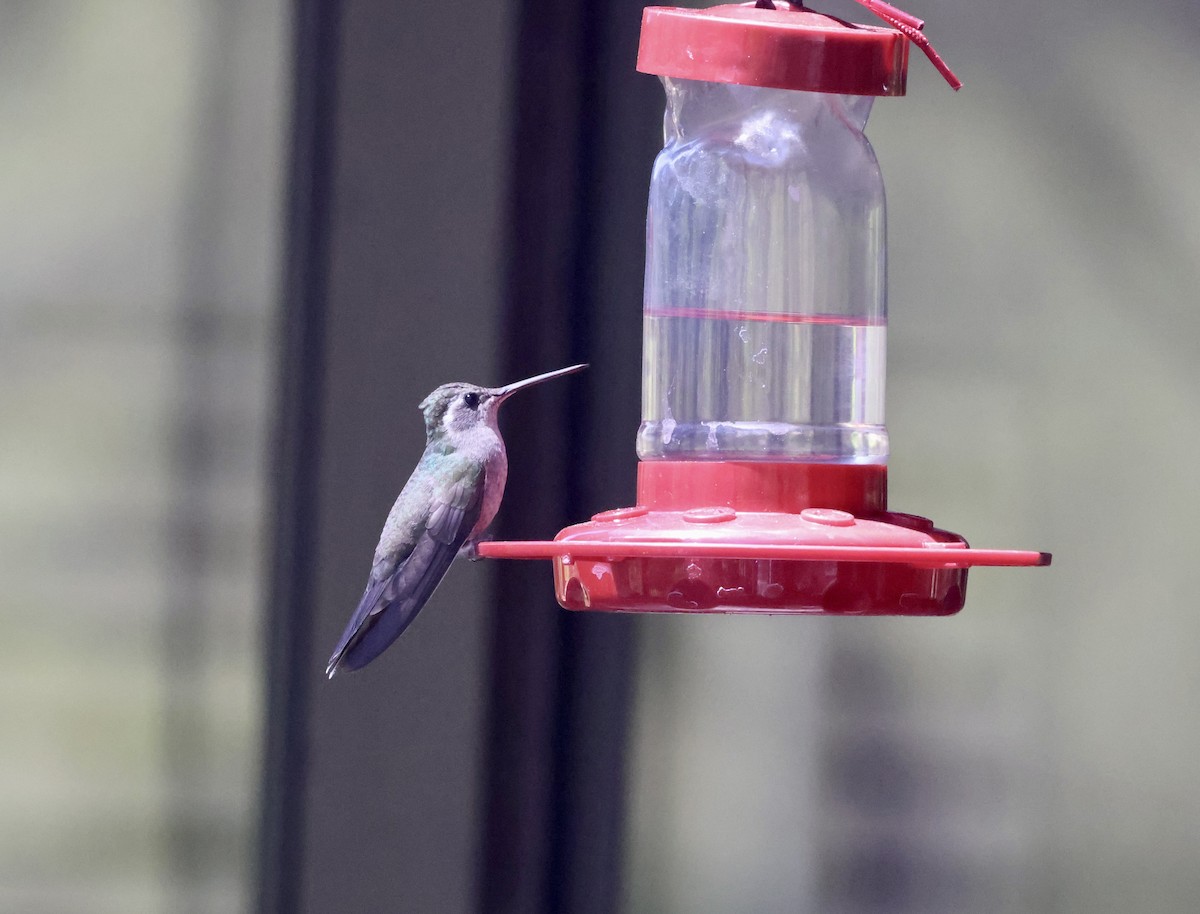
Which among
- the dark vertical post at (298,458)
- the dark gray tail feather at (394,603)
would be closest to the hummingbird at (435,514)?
the dark gray tail feather at (394,603)

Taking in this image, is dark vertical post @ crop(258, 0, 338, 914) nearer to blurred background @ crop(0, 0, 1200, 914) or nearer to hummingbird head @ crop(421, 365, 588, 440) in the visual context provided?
blurred background @ crop(0, 0, 1200, 914)

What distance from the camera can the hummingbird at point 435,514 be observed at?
87.4 inches

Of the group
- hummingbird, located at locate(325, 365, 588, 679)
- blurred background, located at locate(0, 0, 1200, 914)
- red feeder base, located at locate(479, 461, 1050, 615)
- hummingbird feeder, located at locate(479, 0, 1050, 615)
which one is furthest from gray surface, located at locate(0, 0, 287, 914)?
red feeder base, located at locate(479, 461, 1050, 615)

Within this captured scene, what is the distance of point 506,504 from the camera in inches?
114

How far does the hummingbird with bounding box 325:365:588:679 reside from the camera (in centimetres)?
222

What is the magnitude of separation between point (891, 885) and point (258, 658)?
135cm

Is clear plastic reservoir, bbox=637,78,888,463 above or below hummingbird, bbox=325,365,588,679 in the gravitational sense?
above

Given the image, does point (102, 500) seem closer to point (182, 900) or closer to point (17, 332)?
point (17, 332)

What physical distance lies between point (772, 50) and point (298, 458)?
1.61 metres

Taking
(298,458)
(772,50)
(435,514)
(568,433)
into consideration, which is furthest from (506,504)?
(772,50)

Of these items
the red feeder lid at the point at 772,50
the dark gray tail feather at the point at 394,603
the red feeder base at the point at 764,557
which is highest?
→ the red feeder lid at the point at 772,50

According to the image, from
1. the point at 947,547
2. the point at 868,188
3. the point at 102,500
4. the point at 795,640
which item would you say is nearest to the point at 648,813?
Answer: the point at 795,640

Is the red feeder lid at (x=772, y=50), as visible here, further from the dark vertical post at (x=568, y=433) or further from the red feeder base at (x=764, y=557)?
the dark vertical post at (x=568, y=433)

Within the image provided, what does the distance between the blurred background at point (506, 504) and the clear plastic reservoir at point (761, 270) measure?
0.88 m
